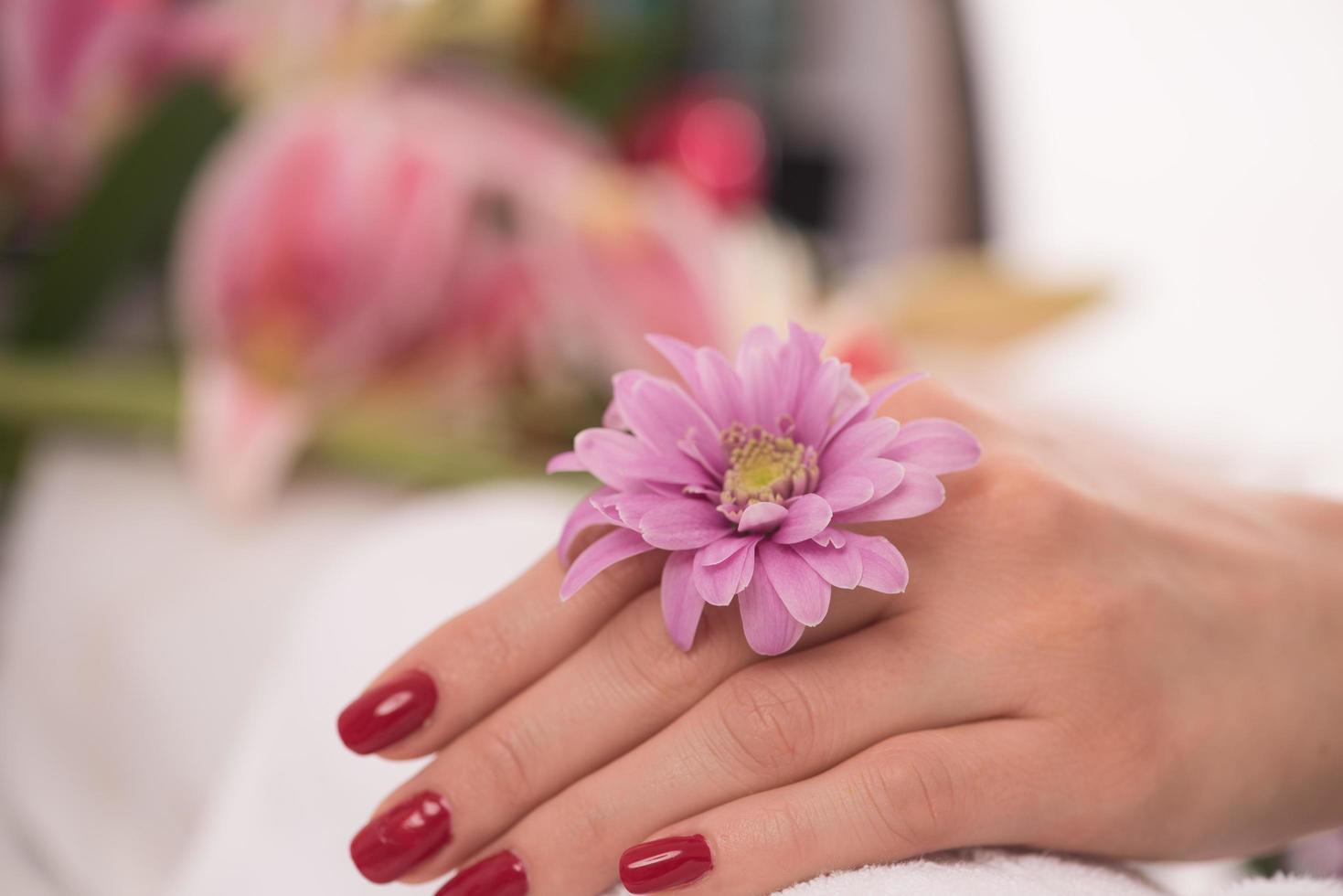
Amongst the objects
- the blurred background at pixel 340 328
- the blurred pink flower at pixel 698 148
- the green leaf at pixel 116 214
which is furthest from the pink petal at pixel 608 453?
the blurred pink flower at pixel 698 148

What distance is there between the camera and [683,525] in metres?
0.41

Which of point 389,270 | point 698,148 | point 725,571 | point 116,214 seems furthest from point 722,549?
point 698,148

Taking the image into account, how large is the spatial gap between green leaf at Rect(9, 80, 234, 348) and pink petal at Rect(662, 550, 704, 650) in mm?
921

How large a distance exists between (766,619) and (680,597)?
0.04 m

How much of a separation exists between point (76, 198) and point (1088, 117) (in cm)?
166

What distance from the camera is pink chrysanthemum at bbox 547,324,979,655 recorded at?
15.6 inches

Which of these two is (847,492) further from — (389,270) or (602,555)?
(389,270)

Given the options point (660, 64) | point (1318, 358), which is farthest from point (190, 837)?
point (1318, 358)

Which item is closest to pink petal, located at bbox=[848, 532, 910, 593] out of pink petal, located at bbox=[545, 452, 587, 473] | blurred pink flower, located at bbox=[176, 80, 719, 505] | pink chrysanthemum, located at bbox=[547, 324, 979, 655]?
pink chrysanthemum, located at bbox=[547, 324, 979, 655]

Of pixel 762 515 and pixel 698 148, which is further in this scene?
pixel 698 148

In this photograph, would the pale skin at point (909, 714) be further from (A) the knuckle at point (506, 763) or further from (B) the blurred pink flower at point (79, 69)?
(B) the blurred pink flower at point (79, 69)

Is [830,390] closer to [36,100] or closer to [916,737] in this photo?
[916,737]

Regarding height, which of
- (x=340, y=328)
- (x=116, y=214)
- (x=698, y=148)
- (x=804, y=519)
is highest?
(x=698, y=148)

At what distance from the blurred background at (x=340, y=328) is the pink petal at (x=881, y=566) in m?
0.30
